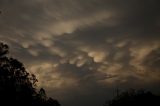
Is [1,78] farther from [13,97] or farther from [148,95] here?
[148,95]

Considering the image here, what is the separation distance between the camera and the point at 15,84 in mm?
65750

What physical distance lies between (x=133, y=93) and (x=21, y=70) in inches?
1581

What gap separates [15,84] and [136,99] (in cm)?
3883

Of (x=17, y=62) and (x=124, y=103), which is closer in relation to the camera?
(x=17, y=62)

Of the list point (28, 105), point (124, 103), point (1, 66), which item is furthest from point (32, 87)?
point (124, 103)

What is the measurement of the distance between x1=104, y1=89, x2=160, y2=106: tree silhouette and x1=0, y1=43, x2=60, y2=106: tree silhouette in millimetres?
27477

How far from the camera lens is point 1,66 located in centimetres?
6297

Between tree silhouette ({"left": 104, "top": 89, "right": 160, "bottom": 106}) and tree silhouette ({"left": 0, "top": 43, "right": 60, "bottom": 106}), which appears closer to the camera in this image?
tree silhouette ({"left": 0, "top": 43, "right": 60, "bottom": 106})

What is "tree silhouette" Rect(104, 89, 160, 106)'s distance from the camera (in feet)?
289

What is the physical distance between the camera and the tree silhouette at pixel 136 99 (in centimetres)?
8801

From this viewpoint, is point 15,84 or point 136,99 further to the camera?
point 136,99

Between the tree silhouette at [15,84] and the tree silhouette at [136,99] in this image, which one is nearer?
the tree silhouette at [15,84]

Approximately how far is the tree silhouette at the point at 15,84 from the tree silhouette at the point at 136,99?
90.1 feet

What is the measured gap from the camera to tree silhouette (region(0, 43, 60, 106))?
194 ft
